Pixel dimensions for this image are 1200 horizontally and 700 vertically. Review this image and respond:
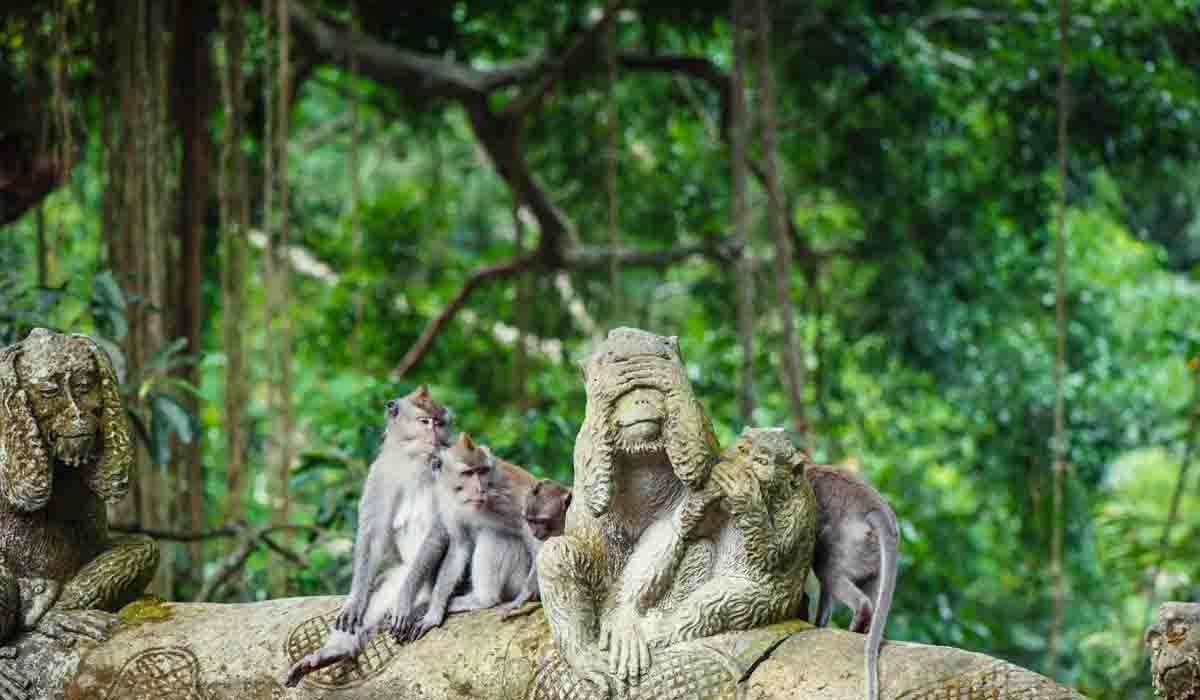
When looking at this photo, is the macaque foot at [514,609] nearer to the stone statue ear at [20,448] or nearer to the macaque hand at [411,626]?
the macaque hand at [411,626]

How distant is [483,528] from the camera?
414 centimetres

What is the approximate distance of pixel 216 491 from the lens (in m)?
10.2

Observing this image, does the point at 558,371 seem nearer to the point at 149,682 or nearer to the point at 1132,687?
the point at 1132,687

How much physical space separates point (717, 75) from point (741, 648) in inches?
215

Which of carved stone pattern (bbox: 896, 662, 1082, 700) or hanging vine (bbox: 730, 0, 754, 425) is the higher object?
hanging vine (bbox: 730, 0, 754, 425)

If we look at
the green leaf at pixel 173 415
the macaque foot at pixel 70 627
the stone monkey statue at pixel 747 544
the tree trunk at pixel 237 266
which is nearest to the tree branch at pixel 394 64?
the tree trunk at pixel 237 266

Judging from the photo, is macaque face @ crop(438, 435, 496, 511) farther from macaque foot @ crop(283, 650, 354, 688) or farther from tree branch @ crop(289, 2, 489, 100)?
tree branch @ crop(289, 2, 489, 100)

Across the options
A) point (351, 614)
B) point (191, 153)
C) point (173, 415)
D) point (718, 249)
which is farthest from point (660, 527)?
point (718, 249)

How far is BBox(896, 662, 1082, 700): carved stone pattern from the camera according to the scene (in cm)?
320

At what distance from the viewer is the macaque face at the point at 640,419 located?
3592 mm

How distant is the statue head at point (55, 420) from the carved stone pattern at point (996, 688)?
2.12 metres

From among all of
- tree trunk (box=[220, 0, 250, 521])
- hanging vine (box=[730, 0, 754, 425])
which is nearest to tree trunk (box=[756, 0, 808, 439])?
hanging vine (box=[730, 0, 754, 425])

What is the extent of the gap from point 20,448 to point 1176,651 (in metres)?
2.73

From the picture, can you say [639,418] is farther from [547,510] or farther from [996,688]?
[996,688]
